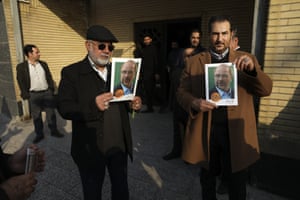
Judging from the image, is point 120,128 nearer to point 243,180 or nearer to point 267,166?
point 243,180

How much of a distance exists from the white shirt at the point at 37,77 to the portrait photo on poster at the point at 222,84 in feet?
12.1

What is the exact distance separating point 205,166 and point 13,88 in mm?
5427

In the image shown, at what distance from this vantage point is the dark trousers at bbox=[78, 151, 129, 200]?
73.5 inches

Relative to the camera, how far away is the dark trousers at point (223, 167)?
1.91 meters

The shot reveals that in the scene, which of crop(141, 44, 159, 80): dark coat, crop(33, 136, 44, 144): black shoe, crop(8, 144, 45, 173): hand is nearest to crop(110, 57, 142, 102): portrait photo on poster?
crop(8, 144, 45, 173): hand

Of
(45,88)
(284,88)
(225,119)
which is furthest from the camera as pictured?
(45,88)

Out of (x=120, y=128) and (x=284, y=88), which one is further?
(x=284, y=88)

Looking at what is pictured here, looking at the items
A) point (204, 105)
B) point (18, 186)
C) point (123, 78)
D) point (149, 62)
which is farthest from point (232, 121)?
point (149, 62)

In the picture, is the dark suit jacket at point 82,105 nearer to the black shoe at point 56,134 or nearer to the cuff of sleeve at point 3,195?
the cuff of sleeve at point 3,195

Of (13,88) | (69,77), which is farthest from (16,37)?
(69,77)

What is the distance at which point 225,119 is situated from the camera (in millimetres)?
1859

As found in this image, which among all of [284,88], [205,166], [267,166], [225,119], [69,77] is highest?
[69,77]

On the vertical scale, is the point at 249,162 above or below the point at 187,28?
below

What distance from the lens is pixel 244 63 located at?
161 centimetres
